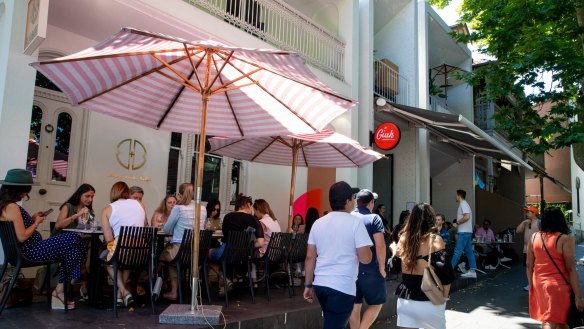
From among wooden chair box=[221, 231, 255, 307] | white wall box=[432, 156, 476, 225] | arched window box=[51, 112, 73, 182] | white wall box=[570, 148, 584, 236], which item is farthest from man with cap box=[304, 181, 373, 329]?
white wall box=[570, 148, 584, 236]

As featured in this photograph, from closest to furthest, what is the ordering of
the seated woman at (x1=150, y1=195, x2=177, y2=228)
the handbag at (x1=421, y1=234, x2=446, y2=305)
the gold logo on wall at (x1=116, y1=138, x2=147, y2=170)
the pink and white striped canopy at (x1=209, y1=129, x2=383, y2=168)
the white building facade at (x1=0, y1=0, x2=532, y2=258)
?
the handbag at (x1=421, y1=234, x2=446, y2=305) < the white building facade at (x1=0, y1=0, x2=532, y2=258) < the seated woman at (x1=150, y1=195, x2=177, y2=228) < the pink and white striped canopy at (x1=209, y1=129, x2=383, y2=168) < the gold logo on wall at (x1=116, y1=138, x2=147, y2=170)

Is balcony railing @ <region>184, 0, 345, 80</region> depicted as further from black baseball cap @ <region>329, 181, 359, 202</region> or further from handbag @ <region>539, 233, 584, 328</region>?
handbag @ <region>539, 233, 584, 328</region>

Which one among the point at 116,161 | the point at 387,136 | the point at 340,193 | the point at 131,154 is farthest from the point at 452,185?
the point at 340,193

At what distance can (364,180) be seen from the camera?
12805mm

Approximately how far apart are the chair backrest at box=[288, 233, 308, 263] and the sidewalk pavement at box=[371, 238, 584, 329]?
1506mm

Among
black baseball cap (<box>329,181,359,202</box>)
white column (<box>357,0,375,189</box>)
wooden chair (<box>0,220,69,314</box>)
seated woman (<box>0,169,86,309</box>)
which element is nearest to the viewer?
black baseball cap (<box>329,181,359,202</box>)

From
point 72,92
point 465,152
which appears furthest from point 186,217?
point 465,152

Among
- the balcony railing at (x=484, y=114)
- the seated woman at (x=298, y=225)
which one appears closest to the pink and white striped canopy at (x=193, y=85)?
the seated woman at (x=298, y=225)

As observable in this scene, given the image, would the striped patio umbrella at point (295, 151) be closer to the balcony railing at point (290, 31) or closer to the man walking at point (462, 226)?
the balcony railing at point (290, 31)

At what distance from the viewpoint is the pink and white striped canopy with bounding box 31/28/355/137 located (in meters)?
4.18

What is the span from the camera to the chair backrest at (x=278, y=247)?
6.71m

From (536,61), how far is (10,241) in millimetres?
10690

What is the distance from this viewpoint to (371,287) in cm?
477

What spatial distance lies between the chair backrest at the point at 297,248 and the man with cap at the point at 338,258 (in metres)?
3.40
